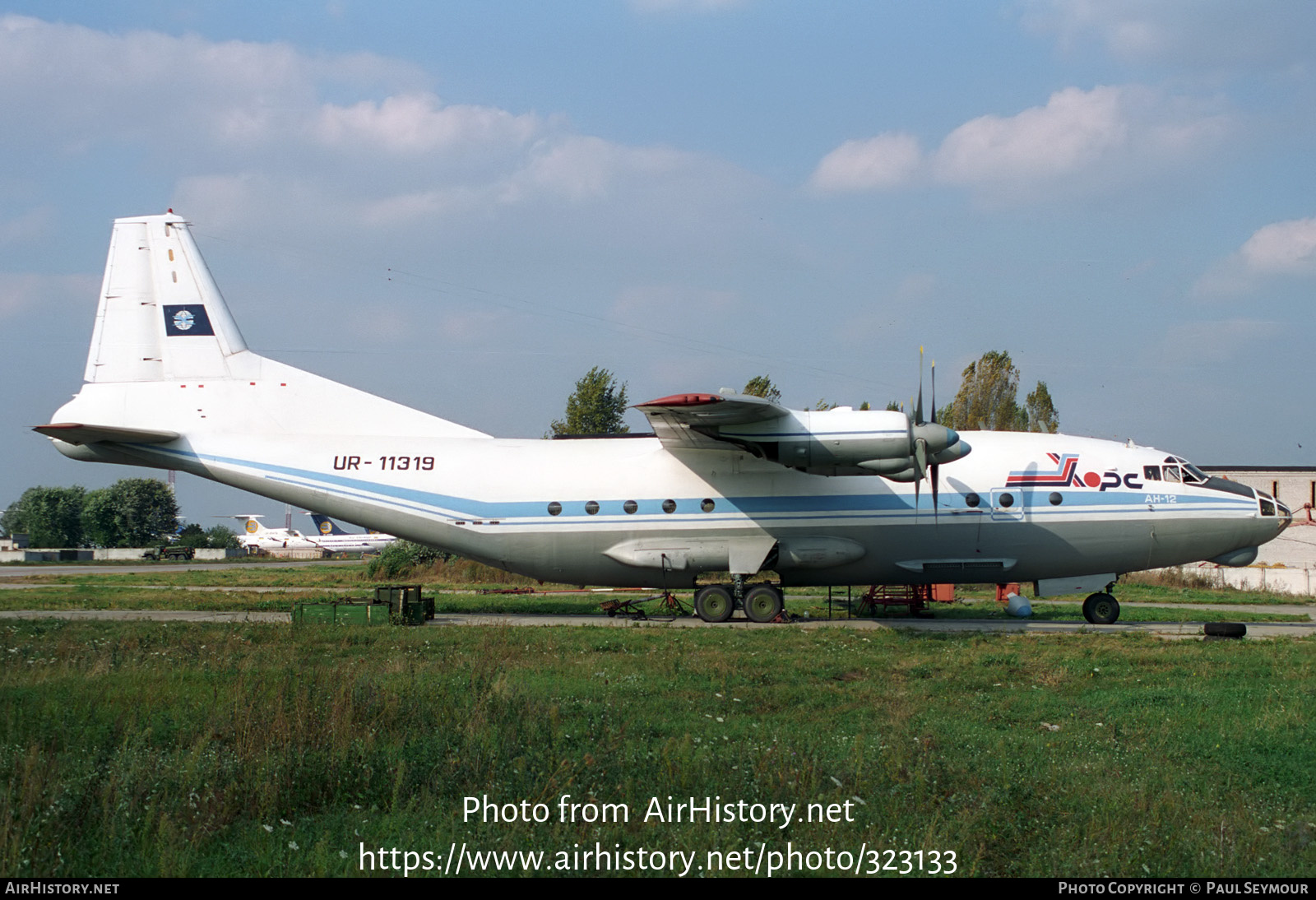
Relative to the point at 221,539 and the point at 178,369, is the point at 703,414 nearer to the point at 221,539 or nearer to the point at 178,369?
the point at 178,369

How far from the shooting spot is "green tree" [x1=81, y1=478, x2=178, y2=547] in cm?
11306

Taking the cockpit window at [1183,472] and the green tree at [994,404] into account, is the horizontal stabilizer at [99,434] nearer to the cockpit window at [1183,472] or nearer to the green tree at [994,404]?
the cockpit window at [1183,472]

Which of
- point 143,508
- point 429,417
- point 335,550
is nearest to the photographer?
point 429,417

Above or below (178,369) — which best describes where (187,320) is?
above

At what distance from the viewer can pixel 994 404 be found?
60.7 metres

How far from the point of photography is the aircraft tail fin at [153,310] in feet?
79.0

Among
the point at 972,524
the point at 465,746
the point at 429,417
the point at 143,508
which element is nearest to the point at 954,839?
the point at 465,746

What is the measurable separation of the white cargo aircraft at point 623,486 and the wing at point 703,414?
0.44ft

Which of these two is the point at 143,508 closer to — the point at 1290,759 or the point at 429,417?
the point at 429,417

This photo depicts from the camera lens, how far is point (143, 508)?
374 feet

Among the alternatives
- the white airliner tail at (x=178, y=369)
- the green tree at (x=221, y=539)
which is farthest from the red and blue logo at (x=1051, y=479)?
the green tree at (x=221, y=539)

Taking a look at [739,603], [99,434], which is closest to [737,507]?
[739,603]

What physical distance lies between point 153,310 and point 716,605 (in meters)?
16.0

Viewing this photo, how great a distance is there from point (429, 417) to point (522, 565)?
479cm
